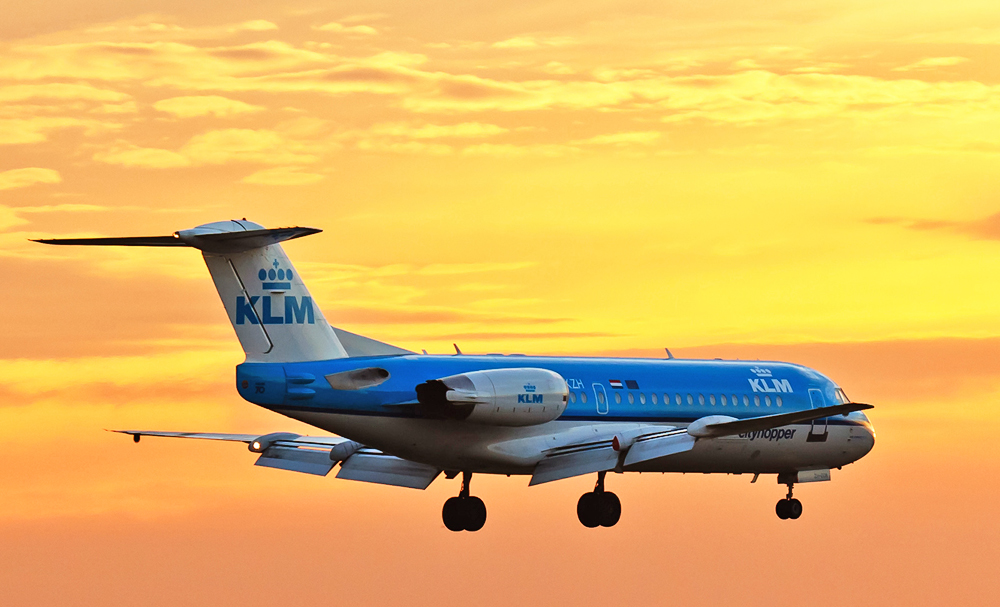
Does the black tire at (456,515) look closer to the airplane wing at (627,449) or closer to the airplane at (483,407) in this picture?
the airplane at (483,407)

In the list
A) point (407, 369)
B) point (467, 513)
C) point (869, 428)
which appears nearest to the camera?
point (407, 369)

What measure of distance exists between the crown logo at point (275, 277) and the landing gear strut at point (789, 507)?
14998mm

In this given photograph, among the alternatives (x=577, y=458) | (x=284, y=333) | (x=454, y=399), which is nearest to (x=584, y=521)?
(x=577, y=458)

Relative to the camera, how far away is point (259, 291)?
95.6 ft

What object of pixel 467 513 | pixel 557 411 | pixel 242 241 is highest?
pixel 242 241

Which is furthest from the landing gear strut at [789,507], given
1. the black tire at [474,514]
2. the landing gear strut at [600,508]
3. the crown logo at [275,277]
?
the crown logo at [275,277]

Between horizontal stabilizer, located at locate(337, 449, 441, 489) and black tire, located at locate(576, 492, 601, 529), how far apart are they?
3482 mm

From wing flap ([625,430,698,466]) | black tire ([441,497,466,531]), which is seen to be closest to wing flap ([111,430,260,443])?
black tire ([441,497,466,531])

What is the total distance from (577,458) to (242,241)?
891 centimetres

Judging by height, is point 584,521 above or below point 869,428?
below

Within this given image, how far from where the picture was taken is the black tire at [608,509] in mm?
33938

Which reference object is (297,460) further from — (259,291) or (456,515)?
(259,291)

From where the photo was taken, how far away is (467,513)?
3341 cm

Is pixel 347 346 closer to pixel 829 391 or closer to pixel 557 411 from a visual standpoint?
pixel 557 411
